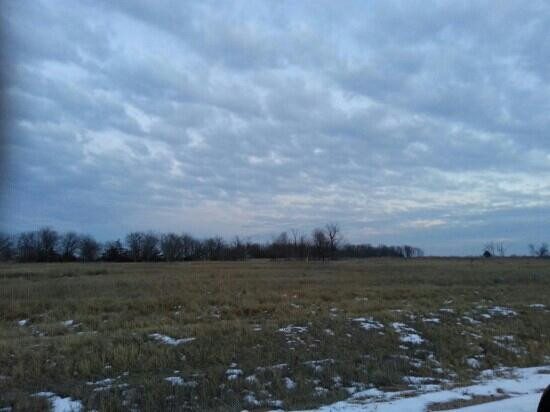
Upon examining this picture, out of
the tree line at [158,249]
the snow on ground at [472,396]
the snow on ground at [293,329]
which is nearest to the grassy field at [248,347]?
the snow on ground at [293,329]

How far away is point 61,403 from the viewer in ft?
29.5

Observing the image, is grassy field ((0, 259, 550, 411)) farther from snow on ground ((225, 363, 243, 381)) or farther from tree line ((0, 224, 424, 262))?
tree line ((0, 224, 424, 262))

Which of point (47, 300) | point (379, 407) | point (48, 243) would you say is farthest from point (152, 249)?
point (379, 407)

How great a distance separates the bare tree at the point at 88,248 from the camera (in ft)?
419

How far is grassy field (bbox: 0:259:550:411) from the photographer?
384 inches

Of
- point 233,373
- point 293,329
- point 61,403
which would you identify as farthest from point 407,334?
point 61,403

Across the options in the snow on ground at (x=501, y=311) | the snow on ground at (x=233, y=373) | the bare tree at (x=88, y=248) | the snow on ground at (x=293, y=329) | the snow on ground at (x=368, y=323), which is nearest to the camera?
the snow on ground at (x=233, y=373)

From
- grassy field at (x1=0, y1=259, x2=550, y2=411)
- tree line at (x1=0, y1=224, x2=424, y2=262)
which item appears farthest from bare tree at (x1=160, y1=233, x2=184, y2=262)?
grassy field at (x1=0, y1=259, x2=550, y2=411)

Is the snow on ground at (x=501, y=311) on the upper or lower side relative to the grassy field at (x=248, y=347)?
upper

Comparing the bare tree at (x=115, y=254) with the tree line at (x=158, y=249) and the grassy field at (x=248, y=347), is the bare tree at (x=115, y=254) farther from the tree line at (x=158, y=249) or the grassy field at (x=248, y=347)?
the grassy field at (x=248, y=347)

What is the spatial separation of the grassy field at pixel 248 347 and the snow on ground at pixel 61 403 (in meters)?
0.18

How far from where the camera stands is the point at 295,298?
77.9ft

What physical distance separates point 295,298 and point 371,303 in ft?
13.5

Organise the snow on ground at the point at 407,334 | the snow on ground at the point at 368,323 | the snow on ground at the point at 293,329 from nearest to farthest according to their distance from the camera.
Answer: the snow on ground at the point at 407,334 < the snow on ground at the point at 293,329 < the snow on ground at the point at 368,323
